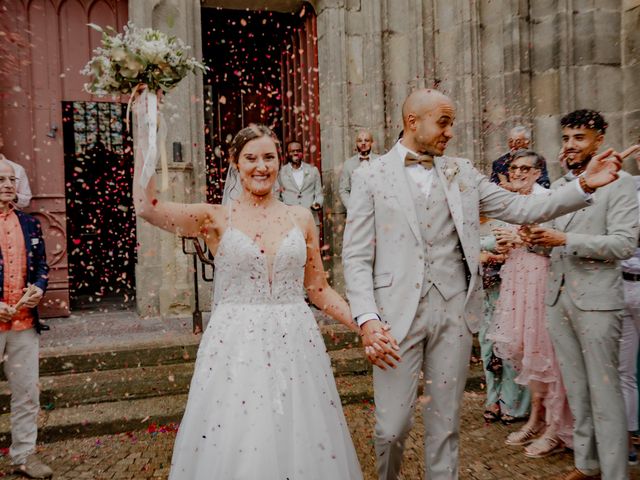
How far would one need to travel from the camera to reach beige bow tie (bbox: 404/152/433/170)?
296cm

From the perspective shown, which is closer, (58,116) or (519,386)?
(519,386)

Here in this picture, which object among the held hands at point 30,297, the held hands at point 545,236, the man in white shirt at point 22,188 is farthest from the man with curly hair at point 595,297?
the man in white shirt at point 22,188

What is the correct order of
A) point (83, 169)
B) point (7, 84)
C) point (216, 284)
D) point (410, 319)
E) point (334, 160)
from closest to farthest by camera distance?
1. point (410, 319)
2. point (216, 284)
3. point (7, 84)
4. point (334, 160)
5. point (83, 169)

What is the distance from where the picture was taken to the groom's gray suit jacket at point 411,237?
285 cm

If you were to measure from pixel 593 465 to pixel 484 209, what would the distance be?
1679mm

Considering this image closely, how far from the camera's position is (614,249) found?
322 cm

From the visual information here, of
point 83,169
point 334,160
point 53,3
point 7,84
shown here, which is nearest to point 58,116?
point 7,84

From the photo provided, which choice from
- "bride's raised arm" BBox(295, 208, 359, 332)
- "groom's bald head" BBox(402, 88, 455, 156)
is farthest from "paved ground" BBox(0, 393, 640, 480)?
"groom's bald head" BBox(402, 88, 455, 156)

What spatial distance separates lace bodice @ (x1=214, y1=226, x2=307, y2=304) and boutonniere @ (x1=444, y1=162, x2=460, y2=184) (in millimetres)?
818

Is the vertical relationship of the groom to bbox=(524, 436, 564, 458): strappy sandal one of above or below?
above

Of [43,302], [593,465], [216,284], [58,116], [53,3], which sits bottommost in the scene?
[593,465]

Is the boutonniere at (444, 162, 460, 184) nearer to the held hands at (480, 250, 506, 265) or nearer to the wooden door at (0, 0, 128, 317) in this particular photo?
the held hands at (480, 250, 506, 265)

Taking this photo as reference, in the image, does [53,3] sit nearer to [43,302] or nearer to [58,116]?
[58,116]

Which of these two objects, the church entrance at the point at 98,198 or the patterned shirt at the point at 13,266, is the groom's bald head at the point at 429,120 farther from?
the church entrance at the point at 98,198
